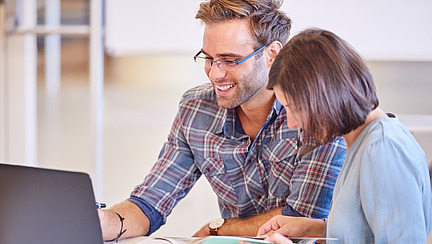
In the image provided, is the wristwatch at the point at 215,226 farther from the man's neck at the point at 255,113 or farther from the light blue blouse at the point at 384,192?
the light blue blouse at the point at 384,192

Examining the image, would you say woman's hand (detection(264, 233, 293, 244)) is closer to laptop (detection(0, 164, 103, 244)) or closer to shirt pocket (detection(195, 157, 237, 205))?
laptop (detection(0, 164, 103, 244))

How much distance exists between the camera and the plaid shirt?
56.5 inches

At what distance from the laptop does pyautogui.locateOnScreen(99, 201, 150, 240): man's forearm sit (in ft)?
1.08

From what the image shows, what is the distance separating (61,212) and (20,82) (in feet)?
7.71

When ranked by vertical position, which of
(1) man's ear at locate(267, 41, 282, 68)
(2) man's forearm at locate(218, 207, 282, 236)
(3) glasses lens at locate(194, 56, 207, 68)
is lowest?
(2) man's forearm at locate(218, 207, 282, 236)

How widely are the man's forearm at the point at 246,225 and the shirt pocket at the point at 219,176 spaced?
0.10m

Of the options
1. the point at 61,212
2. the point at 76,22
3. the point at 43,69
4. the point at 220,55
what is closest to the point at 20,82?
the point at 43,69

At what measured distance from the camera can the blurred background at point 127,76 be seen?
105 inches

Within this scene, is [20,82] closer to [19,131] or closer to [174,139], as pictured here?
[19,131]

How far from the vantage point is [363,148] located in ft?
3.14

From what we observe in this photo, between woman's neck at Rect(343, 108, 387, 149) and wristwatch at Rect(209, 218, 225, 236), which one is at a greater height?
woman's neck at Rect(343, 108, 387, 149)

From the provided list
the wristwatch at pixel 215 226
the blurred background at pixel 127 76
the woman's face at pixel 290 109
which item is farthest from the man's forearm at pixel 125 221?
the blurred background at pixel 127 76

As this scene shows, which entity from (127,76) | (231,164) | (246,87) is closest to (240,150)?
(231,164)

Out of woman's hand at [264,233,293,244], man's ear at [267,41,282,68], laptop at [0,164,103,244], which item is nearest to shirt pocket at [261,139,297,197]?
man's ear at [267,41,282,68]
